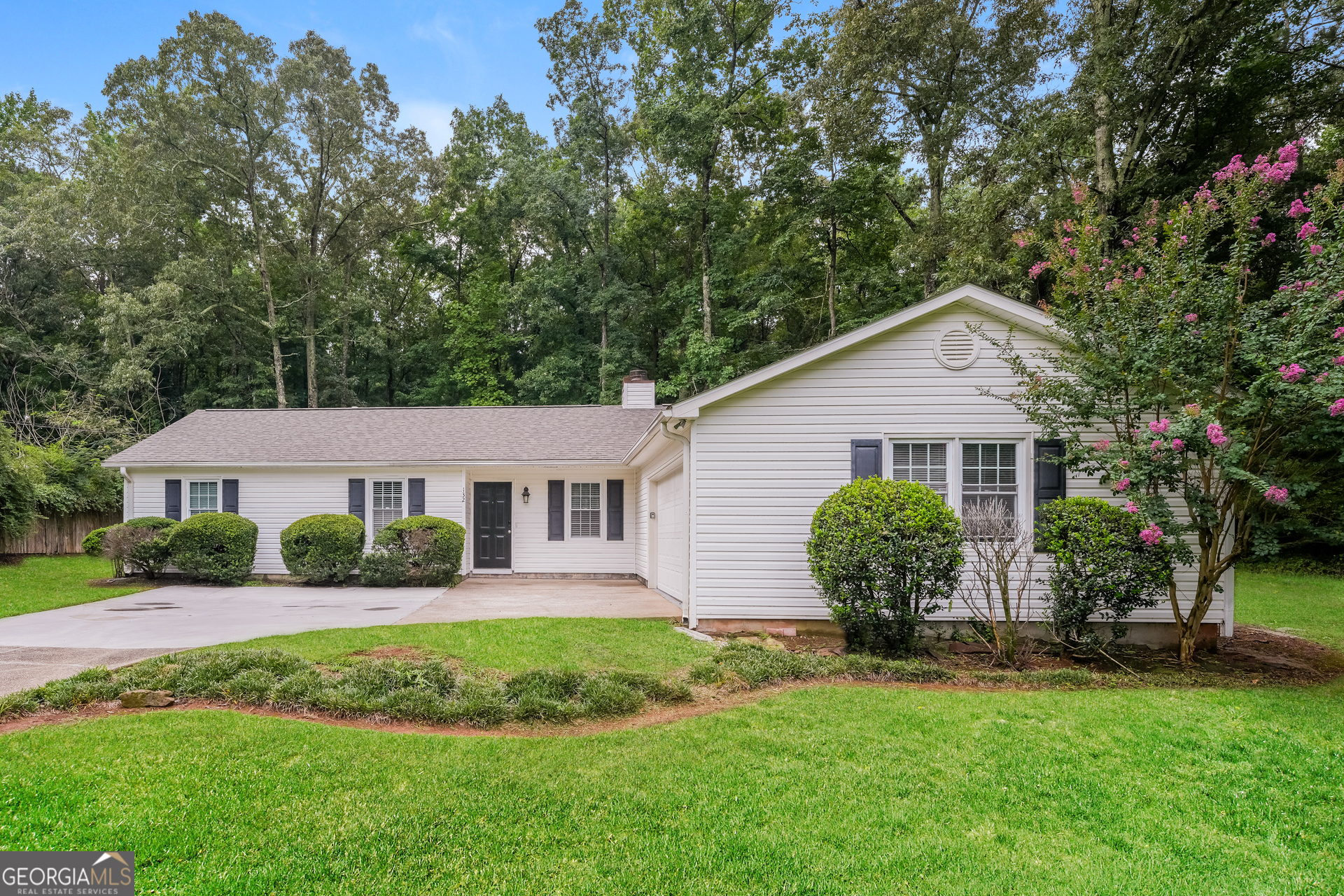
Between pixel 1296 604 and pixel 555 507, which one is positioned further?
pixel 555 507

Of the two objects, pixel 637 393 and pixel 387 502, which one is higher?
pixel 637 393

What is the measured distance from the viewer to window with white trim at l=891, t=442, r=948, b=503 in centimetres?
806

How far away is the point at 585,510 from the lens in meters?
14.6

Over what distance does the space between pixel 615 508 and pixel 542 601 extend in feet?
13.3

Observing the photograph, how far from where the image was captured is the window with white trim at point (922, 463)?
8062 mm

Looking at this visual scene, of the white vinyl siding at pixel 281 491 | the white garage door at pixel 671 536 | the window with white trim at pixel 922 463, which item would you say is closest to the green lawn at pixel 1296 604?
the window with white trim at pixel 922 463

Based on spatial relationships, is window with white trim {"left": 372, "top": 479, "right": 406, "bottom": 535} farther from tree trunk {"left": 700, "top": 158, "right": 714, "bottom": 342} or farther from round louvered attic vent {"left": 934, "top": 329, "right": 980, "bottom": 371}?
round louvered attic vent {"left": 934, "top": 329, "right": 980, "bottom": 371}

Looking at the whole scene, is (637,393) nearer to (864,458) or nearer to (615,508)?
(615,508)

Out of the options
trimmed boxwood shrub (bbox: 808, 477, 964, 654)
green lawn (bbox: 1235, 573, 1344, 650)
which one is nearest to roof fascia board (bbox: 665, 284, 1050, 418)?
trimmed boxwood shrub (bbox: 808, 477, 964, 654)

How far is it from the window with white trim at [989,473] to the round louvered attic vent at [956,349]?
1.02 m

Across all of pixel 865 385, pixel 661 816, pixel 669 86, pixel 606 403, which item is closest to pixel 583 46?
pixel 669 86

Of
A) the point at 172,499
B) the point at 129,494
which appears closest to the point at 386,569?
the point at 172,499

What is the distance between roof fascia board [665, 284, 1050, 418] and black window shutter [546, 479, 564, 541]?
686 cm

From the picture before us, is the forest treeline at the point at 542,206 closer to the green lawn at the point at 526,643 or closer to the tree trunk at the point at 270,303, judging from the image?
the tree trunk at the point at 270,303
